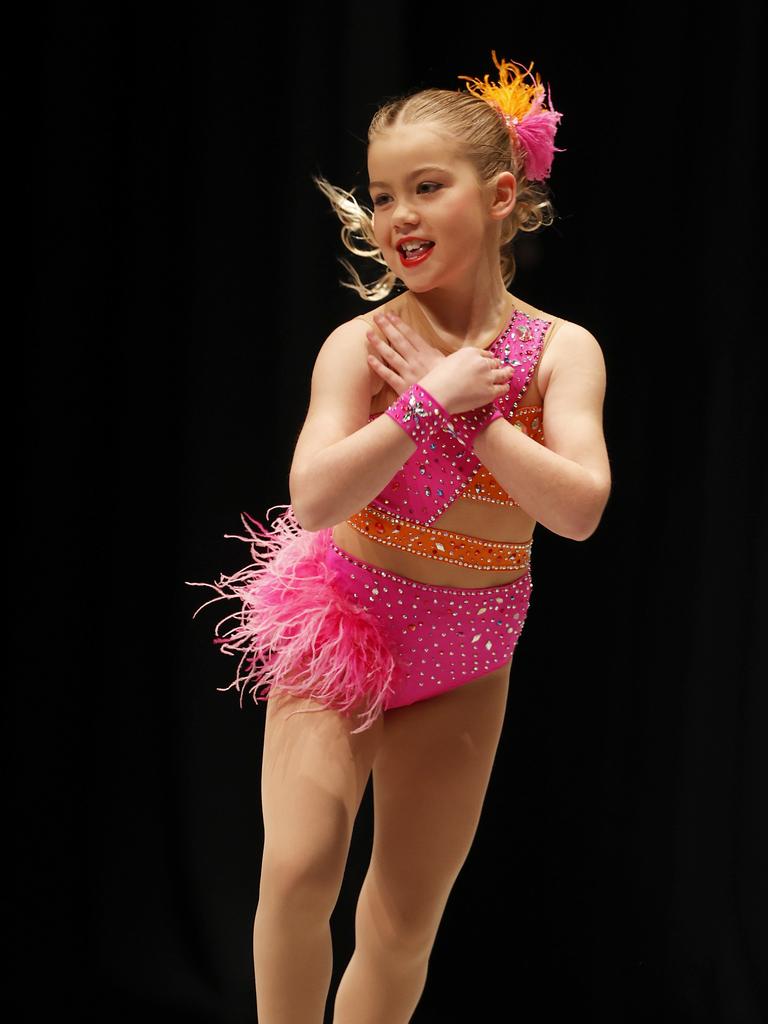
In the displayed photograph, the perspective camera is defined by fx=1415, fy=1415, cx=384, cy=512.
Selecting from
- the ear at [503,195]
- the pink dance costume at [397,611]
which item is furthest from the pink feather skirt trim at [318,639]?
the ear at [503,195]

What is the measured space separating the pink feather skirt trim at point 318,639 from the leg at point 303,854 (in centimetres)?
4

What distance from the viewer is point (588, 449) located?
1.63 metres

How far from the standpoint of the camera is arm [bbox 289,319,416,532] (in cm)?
158

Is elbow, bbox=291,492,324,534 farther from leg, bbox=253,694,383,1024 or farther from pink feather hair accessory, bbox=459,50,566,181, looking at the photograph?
pink feather hair accessory, bbox=459,50,566,181

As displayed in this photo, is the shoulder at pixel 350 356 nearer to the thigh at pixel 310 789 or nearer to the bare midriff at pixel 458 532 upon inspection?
the bare midriff at pixel 458 532

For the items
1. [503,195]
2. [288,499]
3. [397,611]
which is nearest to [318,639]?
[397,611]

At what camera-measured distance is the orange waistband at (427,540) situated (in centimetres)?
176

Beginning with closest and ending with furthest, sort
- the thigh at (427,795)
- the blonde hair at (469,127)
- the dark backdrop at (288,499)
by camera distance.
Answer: the blonde hair at (469,127) → the thigh at (427,795) → the dark backdrop at (288,499)

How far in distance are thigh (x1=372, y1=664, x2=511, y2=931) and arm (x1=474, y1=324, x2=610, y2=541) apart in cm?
33

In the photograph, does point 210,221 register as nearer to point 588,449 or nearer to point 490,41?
point 490,41

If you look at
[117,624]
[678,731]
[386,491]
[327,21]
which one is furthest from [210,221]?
[678,731]

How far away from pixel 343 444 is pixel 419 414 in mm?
92

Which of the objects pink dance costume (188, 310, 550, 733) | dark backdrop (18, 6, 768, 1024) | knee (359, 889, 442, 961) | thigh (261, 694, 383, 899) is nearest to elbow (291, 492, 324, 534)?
pink dance costume (188, 310, 550, 733)

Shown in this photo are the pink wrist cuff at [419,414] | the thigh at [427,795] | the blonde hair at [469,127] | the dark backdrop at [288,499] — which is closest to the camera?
the pink wrist cuff at [419,414]
